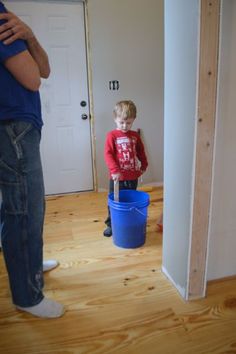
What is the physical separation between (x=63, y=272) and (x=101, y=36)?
2.25m

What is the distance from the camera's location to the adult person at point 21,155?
41.7 inches

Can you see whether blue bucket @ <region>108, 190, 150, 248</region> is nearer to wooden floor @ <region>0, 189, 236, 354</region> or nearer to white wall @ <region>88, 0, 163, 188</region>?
wooden floor @ <region>0, 189, 236, 354</region>

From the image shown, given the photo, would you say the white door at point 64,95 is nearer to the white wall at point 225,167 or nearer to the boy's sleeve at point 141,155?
the boy's sleeve at point 141,155

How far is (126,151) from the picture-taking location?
6.74ft

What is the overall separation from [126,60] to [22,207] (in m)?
2.27

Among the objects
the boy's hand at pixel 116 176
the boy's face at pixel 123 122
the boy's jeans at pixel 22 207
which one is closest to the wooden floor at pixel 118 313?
the boy's jeans at pixel 22 207

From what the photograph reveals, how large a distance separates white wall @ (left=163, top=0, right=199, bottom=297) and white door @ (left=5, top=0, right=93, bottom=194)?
67.6 inches

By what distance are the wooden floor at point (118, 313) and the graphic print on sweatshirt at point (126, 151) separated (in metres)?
0.57

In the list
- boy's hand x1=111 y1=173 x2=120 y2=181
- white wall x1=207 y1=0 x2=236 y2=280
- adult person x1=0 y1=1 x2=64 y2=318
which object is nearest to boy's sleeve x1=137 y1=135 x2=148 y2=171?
boy's hand x1=111 y1=173 x2=120 y2=181

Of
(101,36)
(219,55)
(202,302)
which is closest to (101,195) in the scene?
(101,36)

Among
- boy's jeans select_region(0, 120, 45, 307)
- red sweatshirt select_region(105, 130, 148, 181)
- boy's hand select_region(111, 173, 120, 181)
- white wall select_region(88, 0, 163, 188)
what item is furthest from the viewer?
white wall select_region(88, 0, 163, 188)

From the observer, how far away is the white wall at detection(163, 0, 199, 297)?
119 cm

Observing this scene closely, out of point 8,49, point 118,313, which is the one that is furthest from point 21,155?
point 118,313

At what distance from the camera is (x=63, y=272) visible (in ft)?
5.69
